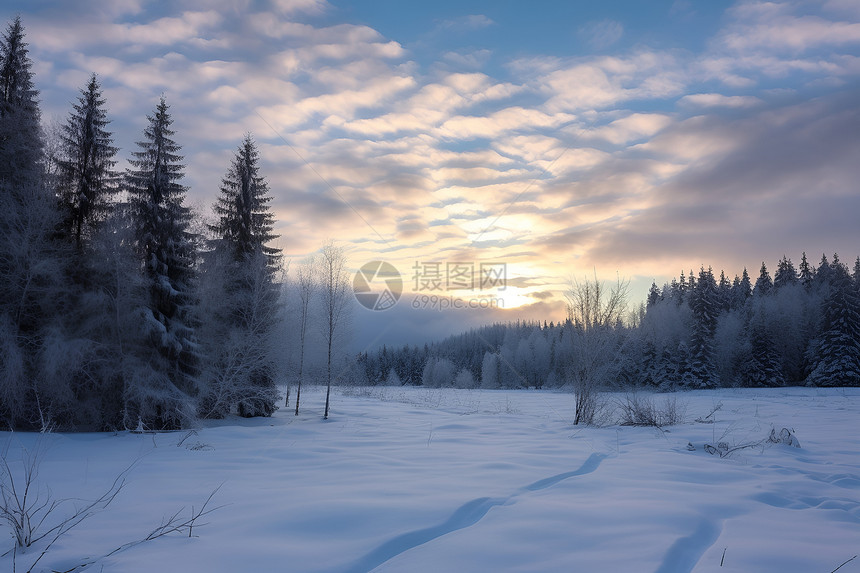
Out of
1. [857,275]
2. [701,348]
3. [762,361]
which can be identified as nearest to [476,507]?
[701,348]

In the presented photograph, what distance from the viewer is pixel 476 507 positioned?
15.8 ft

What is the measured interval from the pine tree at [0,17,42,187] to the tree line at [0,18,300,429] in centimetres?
4

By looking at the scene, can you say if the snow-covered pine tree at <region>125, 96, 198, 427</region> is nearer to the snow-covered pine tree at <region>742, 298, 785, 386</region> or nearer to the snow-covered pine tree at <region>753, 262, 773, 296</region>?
the snow-covered pine tree at <region>742, 298, 785, 386</region>

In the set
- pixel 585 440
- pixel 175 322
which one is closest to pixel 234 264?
pixel 175 322

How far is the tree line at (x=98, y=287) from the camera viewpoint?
13.8 metres

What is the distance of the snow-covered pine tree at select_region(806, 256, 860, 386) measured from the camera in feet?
119

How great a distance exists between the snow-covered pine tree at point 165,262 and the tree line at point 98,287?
46mm

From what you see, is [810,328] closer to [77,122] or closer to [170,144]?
[170,144]

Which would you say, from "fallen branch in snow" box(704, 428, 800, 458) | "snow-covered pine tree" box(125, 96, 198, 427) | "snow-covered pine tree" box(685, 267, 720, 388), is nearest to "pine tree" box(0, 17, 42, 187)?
"snow-covered pine tree" box(125, 96, 198, 427)

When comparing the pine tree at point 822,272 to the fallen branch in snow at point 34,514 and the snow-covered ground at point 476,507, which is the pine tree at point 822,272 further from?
the fallen branch in snow at point 34,514

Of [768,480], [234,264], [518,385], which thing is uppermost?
[234,264]

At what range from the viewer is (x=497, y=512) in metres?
4.56

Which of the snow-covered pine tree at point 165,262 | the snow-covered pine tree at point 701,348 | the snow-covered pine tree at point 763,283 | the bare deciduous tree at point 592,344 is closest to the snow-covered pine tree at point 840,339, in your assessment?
the snow-covered pine tree at point 701,348

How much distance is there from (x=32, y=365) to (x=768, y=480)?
18.7m
